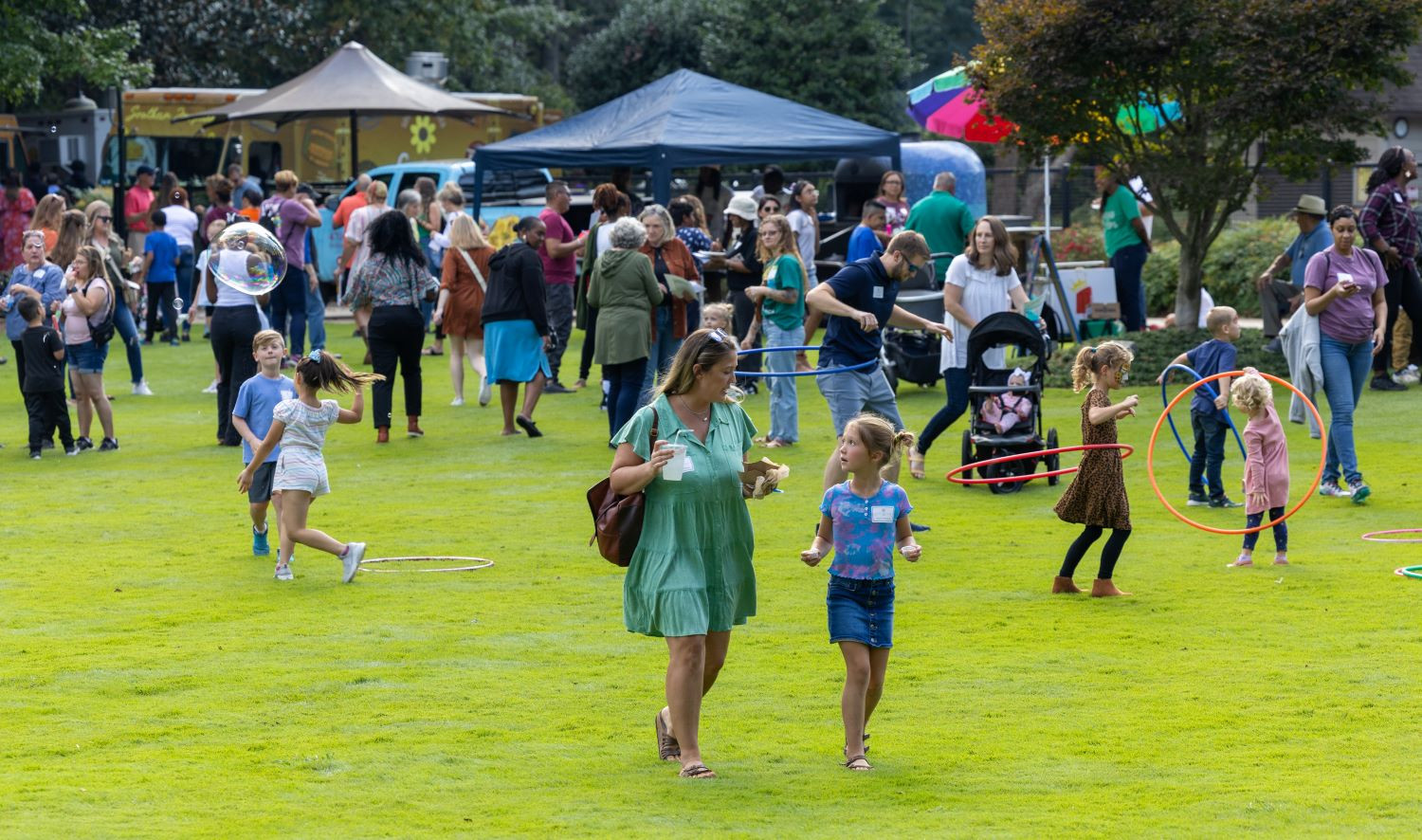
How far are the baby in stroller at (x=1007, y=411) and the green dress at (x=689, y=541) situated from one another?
6.56m

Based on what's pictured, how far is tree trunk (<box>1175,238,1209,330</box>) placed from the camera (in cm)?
1944

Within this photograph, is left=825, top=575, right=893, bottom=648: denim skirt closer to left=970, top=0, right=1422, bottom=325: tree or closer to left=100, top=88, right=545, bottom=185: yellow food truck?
left=970, top=0, right=1422, bottom=325: tree

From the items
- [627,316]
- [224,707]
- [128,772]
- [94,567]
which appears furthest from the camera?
[627,316]

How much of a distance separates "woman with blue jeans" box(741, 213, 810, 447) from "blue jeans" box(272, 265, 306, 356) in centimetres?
593

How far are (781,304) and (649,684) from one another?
7187 millimetres

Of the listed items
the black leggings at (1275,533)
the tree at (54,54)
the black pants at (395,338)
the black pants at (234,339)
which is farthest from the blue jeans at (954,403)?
the tree at (54,54)

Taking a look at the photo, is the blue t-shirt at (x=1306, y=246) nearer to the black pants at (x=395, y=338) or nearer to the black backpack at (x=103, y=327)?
the black pants at (x=395, y=338)

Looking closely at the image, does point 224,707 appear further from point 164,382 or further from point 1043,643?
point 164,382

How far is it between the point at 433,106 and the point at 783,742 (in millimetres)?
23168

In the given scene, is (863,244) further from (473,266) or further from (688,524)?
(688,524)

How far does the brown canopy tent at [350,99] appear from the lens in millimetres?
28266

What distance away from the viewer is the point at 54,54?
2928 centimetres

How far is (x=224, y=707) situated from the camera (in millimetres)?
7527

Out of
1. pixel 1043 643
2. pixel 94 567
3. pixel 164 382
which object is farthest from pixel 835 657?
pixel 164 382
